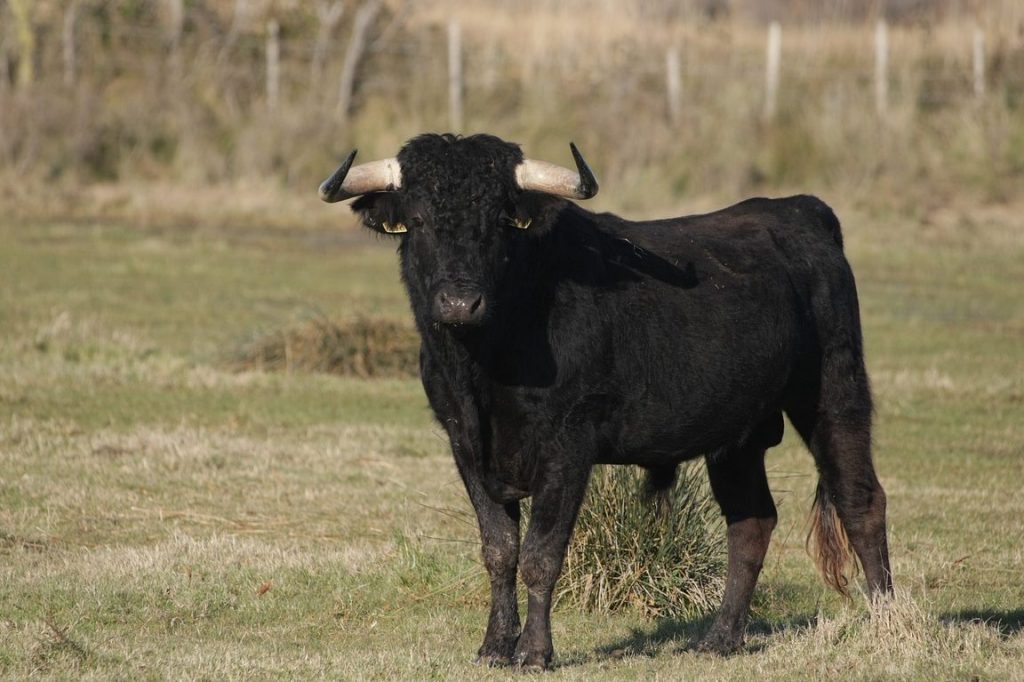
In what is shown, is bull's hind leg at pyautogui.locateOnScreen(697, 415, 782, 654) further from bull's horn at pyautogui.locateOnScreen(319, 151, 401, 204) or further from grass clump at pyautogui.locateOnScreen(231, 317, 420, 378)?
grass clump at pyautogui.locateOnScreen(231, 317, 420, 378)

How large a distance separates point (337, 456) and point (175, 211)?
1714cm

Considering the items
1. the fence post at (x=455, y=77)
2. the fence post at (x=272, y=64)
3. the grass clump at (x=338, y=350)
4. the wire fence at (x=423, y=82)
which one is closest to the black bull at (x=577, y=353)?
the grass clump at (x=338, y=350)

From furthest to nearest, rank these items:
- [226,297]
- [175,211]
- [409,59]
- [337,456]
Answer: [409,59], [175,211], [226,297], [337,456]

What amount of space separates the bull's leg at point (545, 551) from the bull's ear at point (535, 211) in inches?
42.5

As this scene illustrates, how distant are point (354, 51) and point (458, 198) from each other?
88.9 ft

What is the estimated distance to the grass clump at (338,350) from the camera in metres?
15.6

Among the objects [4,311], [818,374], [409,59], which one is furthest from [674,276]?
[409,59]

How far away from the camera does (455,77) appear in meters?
33.2

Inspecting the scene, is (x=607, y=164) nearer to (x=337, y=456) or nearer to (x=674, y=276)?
(x=337, y=456)

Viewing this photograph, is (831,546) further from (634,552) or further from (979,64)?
Result: (979,64)

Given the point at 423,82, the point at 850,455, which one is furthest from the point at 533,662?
the point at 423,82

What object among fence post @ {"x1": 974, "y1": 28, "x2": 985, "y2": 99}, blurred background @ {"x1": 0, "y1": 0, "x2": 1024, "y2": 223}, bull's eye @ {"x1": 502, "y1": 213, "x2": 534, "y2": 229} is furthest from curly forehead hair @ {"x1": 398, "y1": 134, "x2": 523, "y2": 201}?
fence post @ {"x1": 974, "y1": 28, "x2": 985, "y2": 99}

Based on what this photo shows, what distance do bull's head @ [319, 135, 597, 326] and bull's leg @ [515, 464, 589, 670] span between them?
2.97 feet

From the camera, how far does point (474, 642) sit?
791 centimetres
